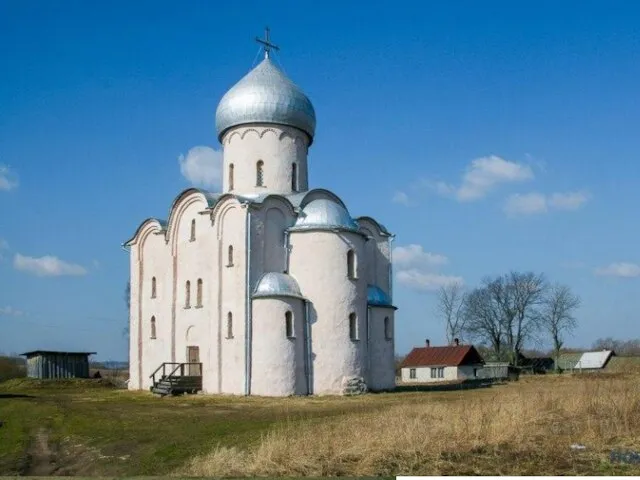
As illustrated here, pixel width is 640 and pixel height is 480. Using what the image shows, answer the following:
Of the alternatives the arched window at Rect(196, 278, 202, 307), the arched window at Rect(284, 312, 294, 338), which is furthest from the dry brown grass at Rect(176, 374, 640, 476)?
the arched window at Rect(196, 278, 202, 307)

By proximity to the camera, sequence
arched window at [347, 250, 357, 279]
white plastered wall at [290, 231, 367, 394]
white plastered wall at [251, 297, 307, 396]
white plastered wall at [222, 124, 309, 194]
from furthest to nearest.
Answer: white plastered wall at [222, 124, 309, 194] < arched window at [347, 250, 357, 279] < white plastered wall at [290, 231, 367, 394] < white plastered wall at [251, 297, 307, 396]

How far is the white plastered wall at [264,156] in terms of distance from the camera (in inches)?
1249

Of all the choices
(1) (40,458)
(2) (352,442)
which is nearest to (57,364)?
(1) (40,458)

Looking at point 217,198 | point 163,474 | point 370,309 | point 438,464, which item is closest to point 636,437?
point 438,464

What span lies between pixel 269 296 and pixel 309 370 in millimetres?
3205

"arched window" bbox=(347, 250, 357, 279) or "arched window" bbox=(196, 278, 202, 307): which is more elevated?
"arched window" bbox=(347, 250, 357, 279)

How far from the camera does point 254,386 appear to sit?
2716 cm

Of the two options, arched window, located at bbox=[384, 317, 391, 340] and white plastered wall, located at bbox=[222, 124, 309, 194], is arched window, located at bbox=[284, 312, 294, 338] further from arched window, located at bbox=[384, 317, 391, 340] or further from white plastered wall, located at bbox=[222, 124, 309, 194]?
white plastered wall, located at bbox=[222, 124, 309, 194]

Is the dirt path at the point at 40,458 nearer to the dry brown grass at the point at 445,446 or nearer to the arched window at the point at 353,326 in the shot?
the dry brown grass at the point at 445,446

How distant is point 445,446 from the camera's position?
36.0 feet

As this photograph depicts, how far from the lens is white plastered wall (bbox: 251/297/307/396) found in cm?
2711

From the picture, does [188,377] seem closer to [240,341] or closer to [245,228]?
[240,341]

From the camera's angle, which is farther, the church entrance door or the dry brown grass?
the church entrance door

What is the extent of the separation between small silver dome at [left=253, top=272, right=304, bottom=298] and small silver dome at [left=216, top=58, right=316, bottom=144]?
24.5ft
